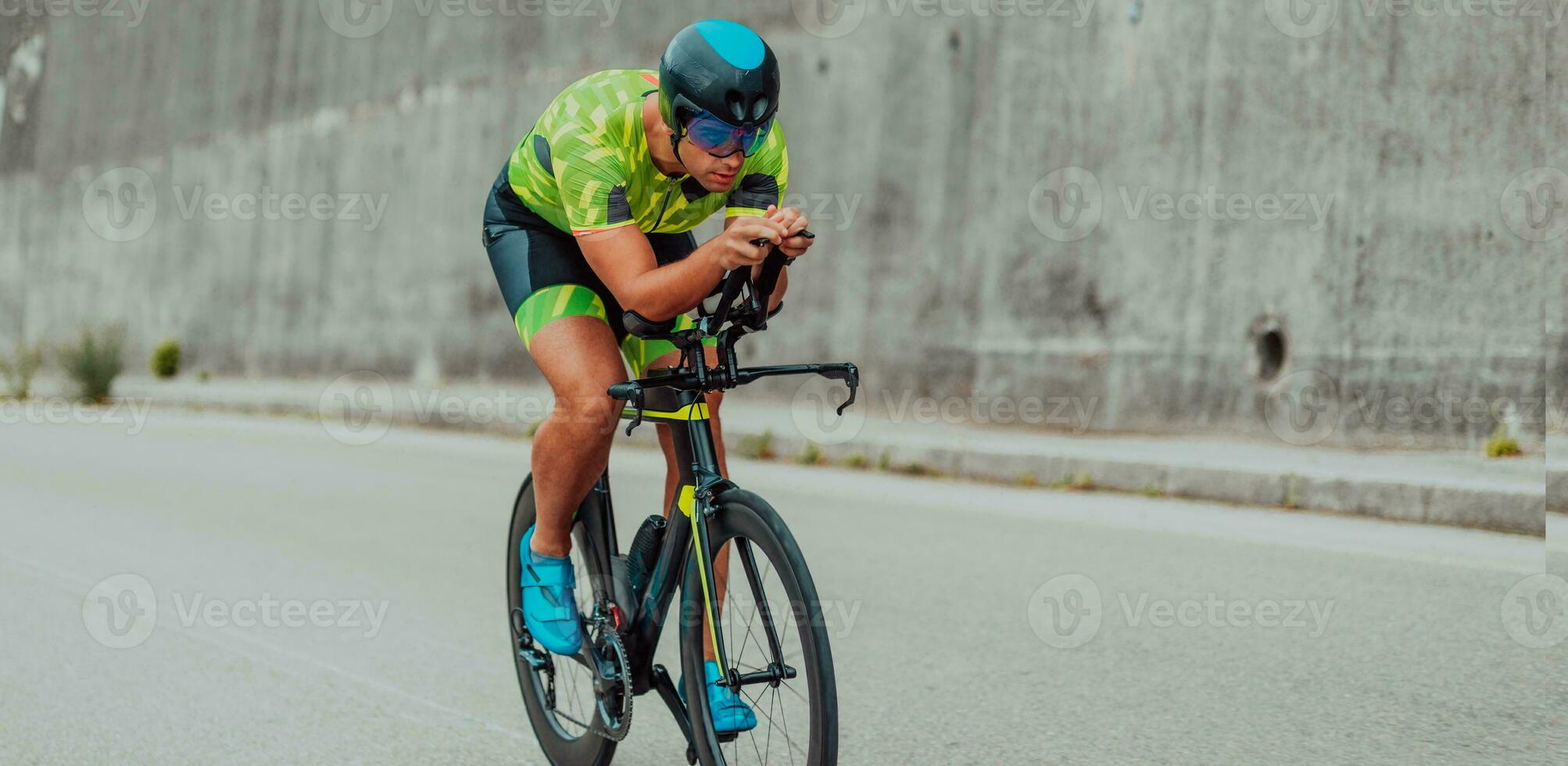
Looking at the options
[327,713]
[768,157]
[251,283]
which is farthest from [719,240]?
[251,283]

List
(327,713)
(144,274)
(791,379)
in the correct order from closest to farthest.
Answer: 1. (327,713)
2. (791,379)
3. (144,274)

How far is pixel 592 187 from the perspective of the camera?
280cm

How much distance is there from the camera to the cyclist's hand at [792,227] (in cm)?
236

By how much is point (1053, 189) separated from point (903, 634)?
25.0 ft

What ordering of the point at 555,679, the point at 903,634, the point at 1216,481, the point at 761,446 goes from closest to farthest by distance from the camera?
1. the point at 555,679
2. the point at 903,634
3. the point at 1216,481
4. the point at 761,446

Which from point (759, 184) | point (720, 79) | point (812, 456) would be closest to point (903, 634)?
point (759, 184)

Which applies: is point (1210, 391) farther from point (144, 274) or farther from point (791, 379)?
point (144, 274)

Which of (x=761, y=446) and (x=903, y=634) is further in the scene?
(x=761, y=446)

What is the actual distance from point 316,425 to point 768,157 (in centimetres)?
1309

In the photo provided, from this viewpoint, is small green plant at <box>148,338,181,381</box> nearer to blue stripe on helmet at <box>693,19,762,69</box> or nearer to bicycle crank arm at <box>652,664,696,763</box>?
bicycle crank arm at <box>652,664,696,763</box>

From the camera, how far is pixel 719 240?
7.97ft

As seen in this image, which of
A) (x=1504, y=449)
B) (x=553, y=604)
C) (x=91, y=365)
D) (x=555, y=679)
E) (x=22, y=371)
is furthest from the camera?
(x=22, y=371)

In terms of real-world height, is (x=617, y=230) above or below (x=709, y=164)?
below

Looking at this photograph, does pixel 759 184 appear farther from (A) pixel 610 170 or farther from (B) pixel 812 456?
(B) pixel 812 456
